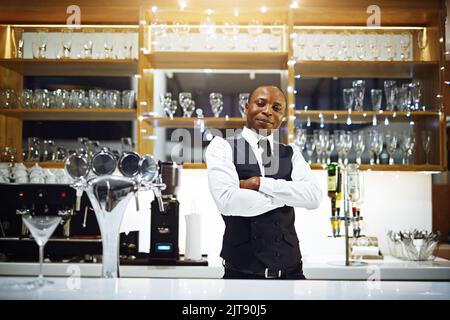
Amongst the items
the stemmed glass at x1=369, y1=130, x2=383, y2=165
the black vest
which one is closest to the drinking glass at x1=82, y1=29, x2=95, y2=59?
the black vest

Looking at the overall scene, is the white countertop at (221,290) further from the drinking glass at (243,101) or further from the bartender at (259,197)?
the drinking glass at (243,101)

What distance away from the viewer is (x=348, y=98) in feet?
11.5

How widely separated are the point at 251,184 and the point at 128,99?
137 cm

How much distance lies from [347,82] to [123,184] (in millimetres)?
2718

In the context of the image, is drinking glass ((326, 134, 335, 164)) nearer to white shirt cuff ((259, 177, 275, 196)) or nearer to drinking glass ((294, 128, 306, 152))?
drinking glass ((294, 128, 306, 152))

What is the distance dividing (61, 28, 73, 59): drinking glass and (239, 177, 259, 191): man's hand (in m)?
1.76

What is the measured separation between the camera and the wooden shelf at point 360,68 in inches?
139

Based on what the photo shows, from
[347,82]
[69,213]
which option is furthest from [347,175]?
[69,213]

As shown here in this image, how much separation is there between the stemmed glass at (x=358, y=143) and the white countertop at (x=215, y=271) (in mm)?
741

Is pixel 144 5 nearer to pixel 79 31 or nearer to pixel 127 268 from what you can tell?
pixel 79 31

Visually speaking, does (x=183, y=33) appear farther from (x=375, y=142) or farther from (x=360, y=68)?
(x=375, y=142)

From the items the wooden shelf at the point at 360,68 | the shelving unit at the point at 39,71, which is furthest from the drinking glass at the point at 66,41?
the wooden shelf at the point at 360,68

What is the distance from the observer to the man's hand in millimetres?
2459

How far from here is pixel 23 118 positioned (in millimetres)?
3805
